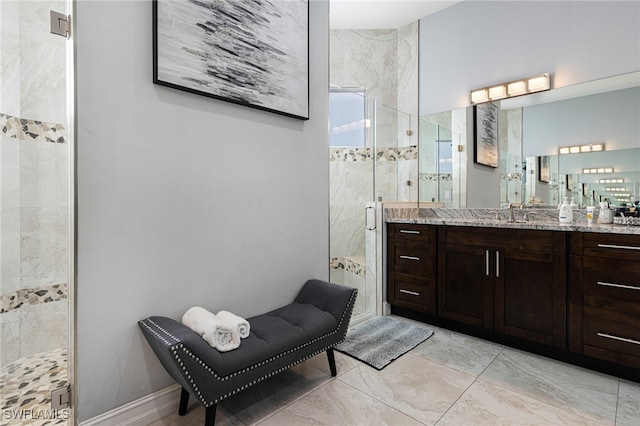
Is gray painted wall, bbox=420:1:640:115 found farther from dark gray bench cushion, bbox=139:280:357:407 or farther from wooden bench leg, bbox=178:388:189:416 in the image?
wooden bench leg, bbox=178:388:189:416

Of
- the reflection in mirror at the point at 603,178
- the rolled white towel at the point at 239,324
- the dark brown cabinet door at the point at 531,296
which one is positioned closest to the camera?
the rolled white towel at the point at 239,324

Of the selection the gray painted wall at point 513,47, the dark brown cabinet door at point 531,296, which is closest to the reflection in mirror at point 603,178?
the gray painted wall at point 513,47

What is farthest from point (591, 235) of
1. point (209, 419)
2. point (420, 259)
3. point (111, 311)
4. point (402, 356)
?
→ point (111, 311)

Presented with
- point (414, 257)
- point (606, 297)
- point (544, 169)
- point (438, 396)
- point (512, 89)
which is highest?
point (512, 89)

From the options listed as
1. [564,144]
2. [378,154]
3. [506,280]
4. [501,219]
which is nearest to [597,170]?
[564,144]

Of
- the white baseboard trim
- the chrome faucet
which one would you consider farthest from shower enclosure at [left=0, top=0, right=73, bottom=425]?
the chrome faucet

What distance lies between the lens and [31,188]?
177 cm

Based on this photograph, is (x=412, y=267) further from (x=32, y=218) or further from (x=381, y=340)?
(x=32, y=218)

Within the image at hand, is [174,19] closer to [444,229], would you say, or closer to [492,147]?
[444,229]

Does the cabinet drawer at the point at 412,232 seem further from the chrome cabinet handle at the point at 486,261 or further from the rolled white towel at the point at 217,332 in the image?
the rolled white towel at the point at 217,332

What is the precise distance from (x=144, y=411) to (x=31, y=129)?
1.65 metres

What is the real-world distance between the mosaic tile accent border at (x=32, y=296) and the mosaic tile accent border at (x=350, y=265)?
2.61m

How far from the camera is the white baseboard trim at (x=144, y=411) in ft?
4.91

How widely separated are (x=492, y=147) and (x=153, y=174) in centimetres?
304
